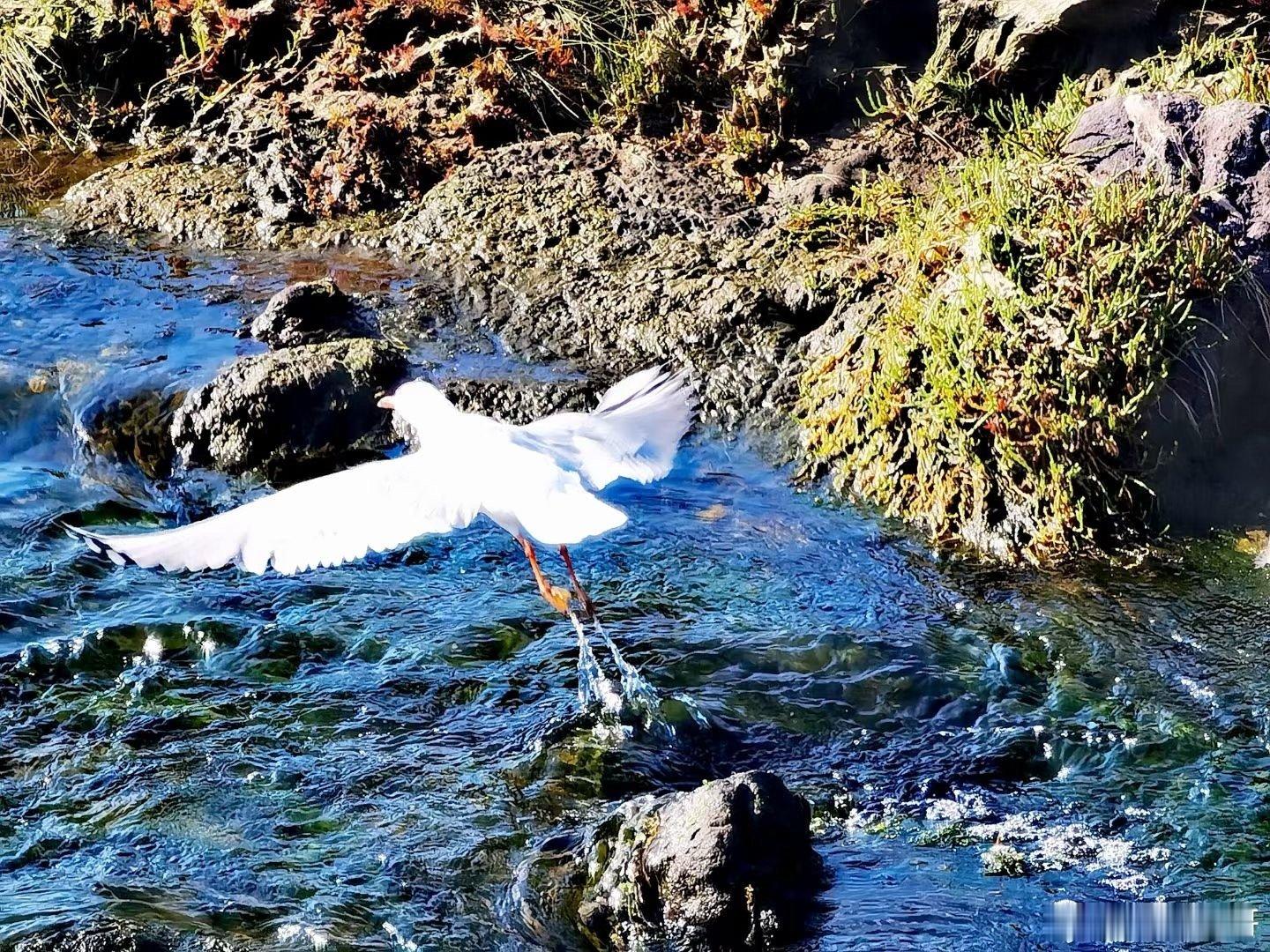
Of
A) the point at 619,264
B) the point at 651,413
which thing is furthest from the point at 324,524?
the point at 619,264

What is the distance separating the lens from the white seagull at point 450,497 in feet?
14.7

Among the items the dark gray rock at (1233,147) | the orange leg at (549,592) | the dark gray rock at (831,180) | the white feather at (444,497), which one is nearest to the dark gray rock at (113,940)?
the white feather at (444,497)

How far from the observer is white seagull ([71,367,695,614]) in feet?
14.7

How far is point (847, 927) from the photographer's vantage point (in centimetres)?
400

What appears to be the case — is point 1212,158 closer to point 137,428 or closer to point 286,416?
point 286,416

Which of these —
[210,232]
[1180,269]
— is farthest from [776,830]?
[210,232]

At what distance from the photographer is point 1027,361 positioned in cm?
590

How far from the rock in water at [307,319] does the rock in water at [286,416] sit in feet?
1.56

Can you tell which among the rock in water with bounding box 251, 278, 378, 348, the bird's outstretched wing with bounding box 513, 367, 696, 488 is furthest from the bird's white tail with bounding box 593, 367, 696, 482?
the rock in water with bounding box 251, 278, 378, 348

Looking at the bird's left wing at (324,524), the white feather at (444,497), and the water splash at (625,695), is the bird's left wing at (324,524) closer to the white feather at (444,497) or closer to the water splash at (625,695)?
the white feather at (444,497)

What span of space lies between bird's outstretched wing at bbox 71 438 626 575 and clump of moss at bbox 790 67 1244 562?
1.96 m

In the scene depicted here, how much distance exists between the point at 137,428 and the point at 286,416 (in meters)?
0.81

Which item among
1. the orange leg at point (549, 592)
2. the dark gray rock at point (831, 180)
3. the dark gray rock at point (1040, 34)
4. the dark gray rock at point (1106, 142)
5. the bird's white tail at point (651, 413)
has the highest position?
the dark gray rock at point (1040, 34)

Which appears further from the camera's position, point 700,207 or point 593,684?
point 700,207
